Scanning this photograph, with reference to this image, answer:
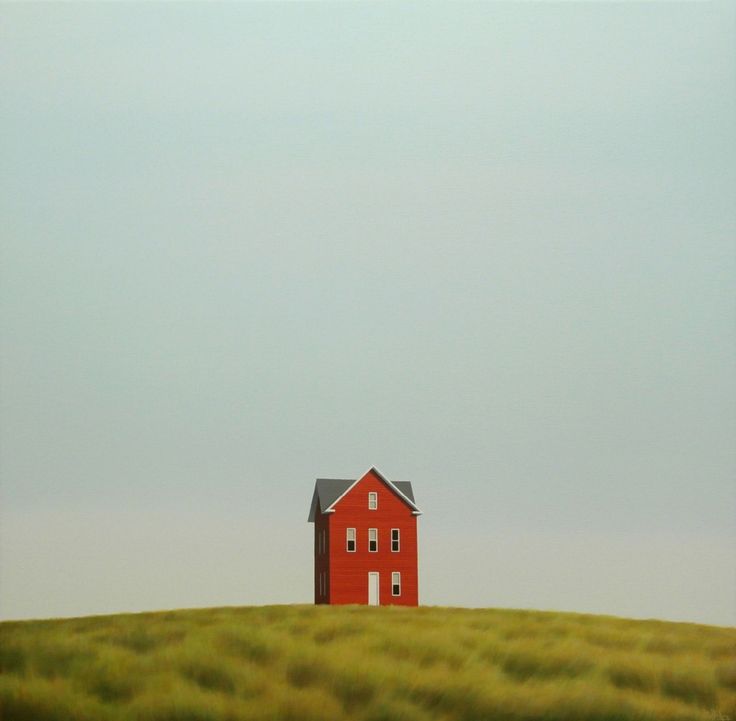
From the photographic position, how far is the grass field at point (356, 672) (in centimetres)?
1284

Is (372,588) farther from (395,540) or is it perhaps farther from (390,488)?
(390,488)

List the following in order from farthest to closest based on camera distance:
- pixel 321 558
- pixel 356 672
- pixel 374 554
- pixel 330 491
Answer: pixel 321 558
pixel 374 554
pixel 330 491
pixel 356 672

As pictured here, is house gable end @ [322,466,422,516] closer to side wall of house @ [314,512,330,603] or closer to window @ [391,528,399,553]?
side wall of house @ [314,512,330,603]

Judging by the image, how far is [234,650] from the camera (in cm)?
1461

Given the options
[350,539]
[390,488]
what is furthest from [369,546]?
[390,488]

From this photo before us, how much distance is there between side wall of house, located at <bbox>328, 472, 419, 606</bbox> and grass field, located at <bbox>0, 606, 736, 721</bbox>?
236cm

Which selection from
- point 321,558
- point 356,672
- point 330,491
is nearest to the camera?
point 356,672

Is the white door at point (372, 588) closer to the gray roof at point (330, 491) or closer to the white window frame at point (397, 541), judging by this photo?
the white window frame at point (397, 541)

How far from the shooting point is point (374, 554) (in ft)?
65.6

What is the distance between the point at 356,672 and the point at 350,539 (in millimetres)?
6342

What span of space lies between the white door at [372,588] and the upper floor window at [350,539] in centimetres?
58

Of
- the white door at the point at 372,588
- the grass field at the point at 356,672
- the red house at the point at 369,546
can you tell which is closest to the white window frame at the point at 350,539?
the red house at the point at 369,546

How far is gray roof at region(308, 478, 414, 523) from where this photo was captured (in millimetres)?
18984

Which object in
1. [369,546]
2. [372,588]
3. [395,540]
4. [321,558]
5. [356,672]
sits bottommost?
[356,672]
